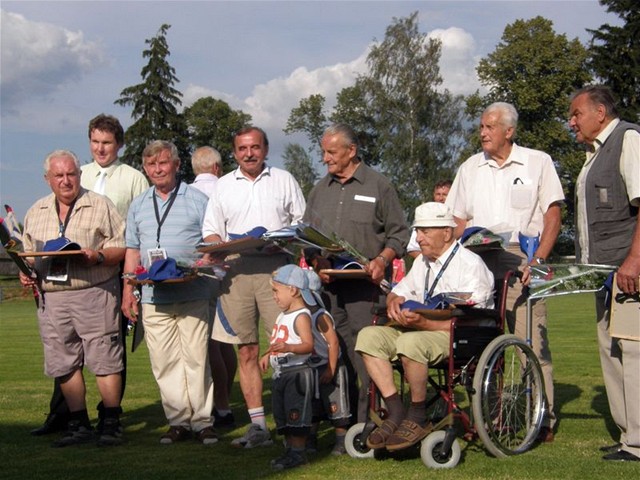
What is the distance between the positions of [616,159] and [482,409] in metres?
1.86

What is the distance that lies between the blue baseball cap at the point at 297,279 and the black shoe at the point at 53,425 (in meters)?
2.51

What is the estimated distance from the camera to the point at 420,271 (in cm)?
643

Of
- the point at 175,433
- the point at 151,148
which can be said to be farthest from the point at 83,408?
the point at 151,148

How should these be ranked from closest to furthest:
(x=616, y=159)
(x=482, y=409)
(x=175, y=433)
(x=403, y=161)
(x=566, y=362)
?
(x=482, y=409)
(x=616, y=159)
(x=175, y=433)
(x=566, y=362)
(x=403, y=161)

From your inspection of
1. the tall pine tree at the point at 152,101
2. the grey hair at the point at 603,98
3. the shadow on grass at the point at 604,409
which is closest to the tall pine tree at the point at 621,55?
the tall pine tree at the point at 152,101

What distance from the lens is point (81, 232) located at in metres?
7.20

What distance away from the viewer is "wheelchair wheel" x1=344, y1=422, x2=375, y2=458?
6.26m

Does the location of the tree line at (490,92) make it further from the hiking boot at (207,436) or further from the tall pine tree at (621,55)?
the hiking boot at (207,436)

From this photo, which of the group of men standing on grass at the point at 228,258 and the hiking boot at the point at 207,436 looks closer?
the group of men standing on grass at the point at 228,258

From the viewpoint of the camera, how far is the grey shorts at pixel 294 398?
6191mm

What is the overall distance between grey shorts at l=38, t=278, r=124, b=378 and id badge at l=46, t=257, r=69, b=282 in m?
0.14

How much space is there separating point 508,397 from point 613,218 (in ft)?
4.46

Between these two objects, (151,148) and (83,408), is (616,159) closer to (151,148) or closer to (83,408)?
(151,148)

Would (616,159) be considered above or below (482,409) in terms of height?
above
